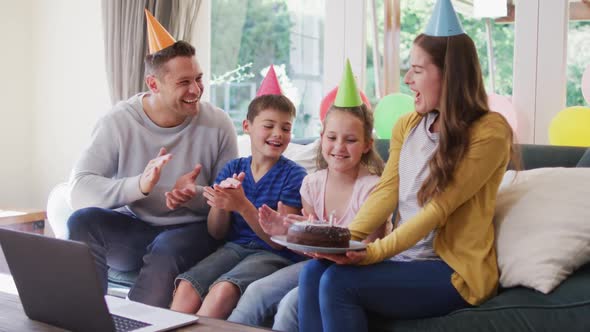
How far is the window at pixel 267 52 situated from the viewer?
3.78m

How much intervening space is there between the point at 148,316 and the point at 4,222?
2.58 meters

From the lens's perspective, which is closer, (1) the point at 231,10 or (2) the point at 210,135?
(2) the point at 210,135

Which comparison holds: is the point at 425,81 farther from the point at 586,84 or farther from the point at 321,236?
the point at 586,84

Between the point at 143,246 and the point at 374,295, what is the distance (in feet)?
3.33

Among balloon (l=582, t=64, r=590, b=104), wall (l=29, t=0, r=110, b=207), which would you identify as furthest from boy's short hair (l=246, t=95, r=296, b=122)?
wall (l=29, t=0, r=110, b=207)

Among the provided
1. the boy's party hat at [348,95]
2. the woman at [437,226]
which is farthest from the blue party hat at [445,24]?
the boy's party hat at [348,95]

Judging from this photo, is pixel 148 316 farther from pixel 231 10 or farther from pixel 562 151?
pixel 231 10

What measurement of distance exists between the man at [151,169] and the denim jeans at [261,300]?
37 centimetres

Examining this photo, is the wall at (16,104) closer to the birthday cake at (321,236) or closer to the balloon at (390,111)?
the balloon at (390,111)

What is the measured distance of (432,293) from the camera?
1.83 m

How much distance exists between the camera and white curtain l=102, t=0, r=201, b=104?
4070 millimetres

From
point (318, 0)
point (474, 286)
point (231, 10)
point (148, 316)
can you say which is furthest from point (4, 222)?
point (474, 286)

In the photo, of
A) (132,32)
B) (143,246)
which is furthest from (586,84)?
(132,32)

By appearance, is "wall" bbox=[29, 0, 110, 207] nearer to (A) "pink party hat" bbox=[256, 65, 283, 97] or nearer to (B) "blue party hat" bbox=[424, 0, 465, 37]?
(A) "pink party hat" bbox=[256, 65, 283, 97]
